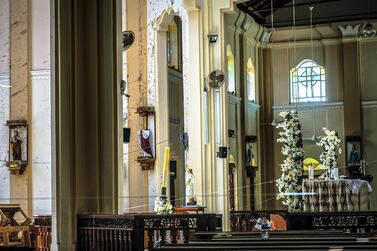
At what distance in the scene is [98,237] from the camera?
797 centimetres

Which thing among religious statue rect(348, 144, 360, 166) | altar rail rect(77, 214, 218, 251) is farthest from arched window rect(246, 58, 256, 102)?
altar rail rect(77, 214, 218, 251)

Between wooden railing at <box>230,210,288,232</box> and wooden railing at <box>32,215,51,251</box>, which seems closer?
wooden railing at <box>32,215,51,251</box>

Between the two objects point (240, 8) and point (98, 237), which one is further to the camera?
point (240, 8)

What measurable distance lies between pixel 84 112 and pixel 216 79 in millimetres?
8203

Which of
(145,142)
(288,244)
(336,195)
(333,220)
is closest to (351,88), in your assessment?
(145,142)

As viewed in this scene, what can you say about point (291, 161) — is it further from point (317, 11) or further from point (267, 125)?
point (317, 11)

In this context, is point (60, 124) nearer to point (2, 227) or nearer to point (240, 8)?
point (2, 227)

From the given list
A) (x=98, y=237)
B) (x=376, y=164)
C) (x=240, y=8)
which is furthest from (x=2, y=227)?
(x=376, y=164)

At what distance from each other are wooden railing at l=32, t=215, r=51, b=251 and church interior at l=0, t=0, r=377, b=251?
0.03 metres

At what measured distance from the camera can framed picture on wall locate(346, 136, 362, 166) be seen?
2430 centimetres

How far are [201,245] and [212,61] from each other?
40.3 feet

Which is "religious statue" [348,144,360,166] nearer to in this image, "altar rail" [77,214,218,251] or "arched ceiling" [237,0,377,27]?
"arched ceiling" [237,0,377,27]

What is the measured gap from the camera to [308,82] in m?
25.9

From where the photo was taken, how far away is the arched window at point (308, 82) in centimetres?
2566
